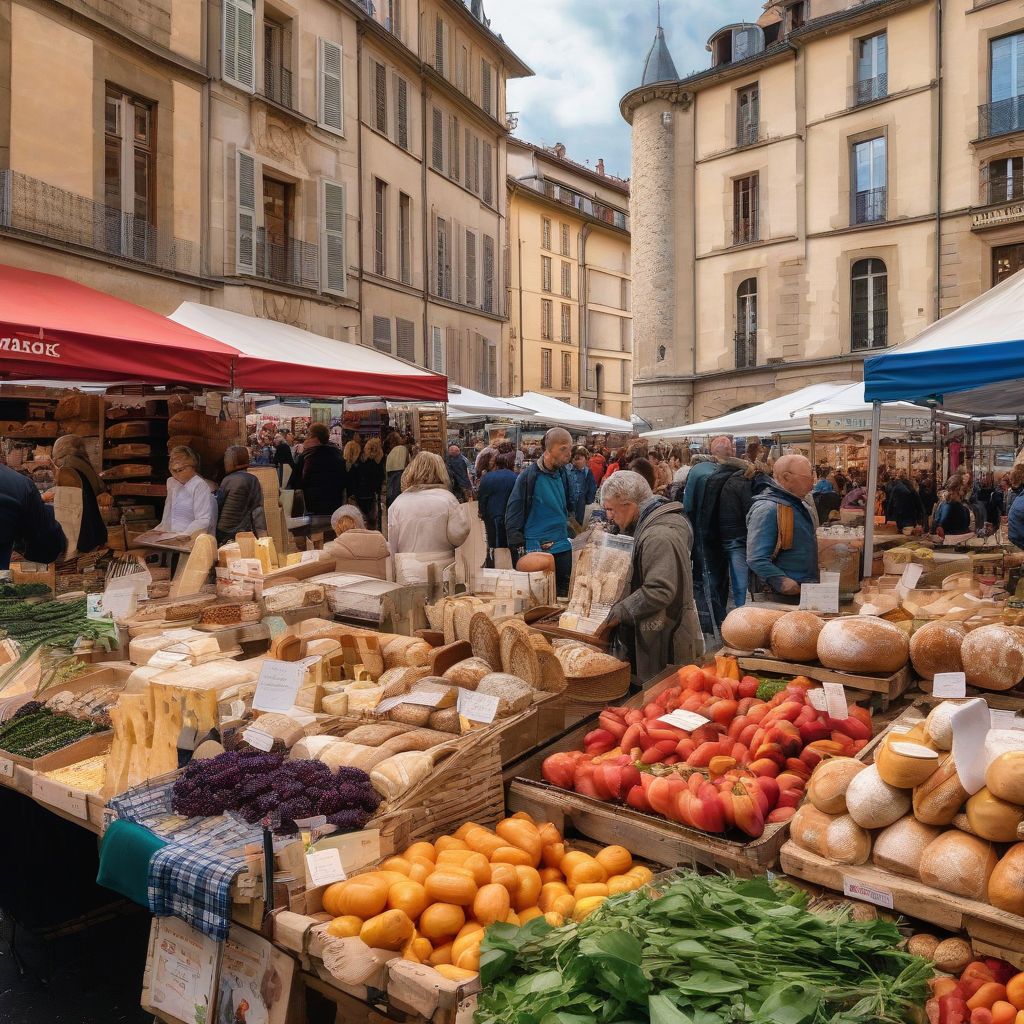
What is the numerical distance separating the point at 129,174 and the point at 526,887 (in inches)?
477

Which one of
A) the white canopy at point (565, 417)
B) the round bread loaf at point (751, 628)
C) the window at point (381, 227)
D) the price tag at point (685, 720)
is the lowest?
the price tag at point (685, 720)

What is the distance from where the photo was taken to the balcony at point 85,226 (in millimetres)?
10266

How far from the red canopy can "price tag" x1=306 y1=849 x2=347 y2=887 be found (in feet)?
13.0

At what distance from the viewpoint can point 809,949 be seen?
1.89m

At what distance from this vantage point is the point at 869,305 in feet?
76.7

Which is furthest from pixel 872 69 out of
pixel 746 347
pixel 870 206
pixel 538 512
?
pixel 538 512

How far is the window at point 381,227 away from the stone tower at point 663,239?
10460mm

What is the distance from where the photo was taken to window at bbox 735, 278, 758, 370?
2552cm

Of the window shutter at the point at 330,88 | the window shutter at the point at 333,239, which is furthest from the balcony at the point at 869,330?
the window shutter at the point at 330,88

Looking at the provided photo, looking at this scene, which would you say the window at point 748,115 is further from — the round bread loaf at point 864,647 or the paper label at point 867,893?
the paper label at point 867,893

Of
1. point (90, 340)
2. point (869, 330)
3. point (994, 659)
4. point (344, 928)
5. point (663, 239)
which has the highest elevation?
point (663, 239)

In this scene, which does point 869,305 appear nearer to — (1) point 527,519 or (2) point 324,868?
(1) point 527,519

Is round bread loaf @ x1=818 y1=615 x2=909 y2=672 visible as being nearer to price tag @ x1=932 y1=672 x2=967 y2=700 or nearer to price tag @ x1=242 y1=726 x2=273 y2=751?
price tag @ x1=932 y1=672 x2=967 y2=700

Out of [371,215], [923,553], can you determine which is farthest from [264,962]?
[371,215]
